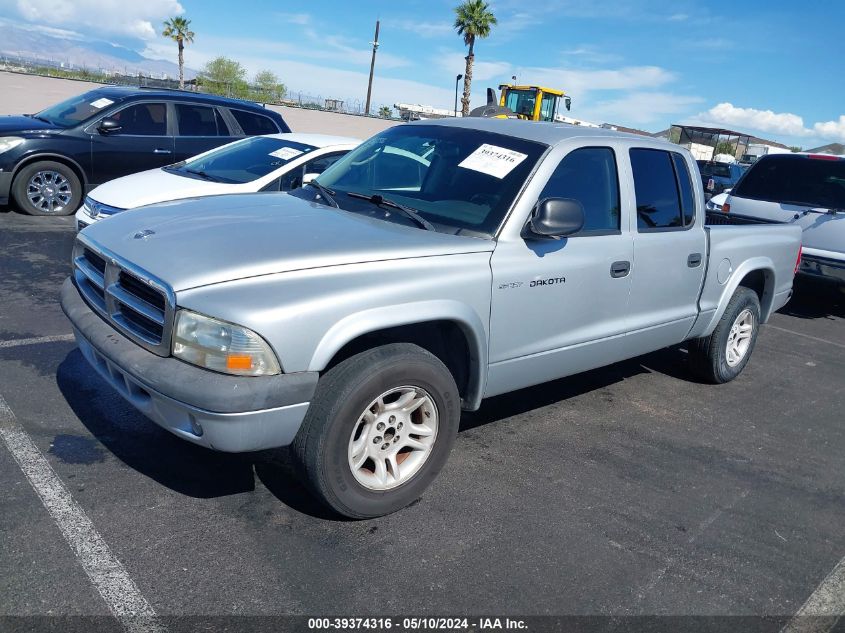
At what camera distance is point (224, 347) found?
8.71ft

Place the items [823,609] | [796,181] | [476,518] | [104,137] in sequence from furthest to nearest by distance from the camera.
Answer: [104,137], [796,181], [476,518], [823,609]

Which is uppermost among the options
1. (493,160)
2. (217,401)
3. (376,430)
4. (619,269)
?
(493,160)

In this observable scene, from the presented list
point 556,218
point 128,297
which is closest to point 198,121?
point 128,297

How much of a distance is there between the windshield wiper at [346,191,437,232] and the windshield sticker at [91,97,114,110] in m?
6.77

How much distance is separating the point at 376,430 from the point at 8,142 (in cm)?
Result: 773

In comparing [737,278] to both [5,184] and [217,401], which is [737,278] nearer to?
[217,401]

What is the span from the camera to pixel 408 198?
384 centimetres

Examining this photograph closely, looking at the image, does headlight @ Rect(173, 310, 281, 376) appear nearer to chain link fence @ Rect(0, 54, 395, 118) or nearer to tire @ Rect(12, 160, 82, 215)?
tire @ Rect(12, 160, 82, 215)

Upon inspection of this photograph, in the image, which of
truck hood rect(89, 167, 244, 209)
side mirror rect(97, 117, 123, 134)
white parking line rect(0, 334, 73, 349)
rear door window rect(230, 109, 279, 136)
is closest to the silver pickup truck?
white parking line rect(0, 334, 73, 349)

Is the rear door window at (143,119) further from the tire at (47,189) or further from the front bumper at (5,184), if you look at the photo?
the front bumper at (5,184)

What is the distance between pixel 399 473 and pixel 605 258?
1725 millimetres

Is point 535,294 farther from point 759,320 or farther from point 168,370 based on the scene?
point 759,320

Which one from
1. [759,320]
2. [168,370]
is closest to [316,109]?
[759,320]

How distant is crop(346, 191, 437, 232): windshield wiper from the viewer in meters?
3.54
